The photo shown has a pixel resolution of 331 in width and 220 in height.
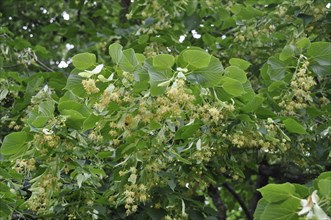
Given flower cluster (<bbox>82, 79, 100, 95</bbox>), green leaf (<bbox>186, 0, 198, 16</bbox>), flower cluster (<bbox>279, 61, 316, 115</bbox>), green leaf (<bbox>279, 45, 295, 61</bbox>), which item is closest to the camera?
flower cluster (<bbox>82, 79, 100, 95</bbox>)

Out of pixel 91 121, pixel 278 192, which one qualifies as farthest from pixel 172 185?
pixel 278 192

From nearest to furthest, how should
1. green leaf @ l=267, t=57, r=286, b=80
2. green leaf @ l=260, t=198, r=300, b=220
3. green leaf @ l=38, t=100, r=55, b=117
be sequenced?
1. green leaf @ l=260, t=198, r=300, b=220
2. green leaf @ l=38, t=100, r=55, b=117
3. green leaf @ l=267, t=57, r=286, b=80

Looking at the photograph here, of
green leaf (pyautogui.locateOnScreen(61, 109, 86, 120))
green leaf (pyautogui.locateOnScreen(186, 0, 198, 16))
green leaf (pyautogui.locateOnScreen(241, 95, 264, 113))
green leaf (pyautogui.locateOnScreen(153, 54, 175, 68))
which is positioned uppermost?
green leaf (pyautogui.locateOnScreen(153, 54, 175, 68))

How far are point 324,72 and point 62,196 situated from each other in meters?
1.37

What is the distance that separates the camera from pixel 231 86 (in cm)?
281

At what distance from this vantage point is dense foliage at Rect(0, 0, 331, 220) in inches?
104

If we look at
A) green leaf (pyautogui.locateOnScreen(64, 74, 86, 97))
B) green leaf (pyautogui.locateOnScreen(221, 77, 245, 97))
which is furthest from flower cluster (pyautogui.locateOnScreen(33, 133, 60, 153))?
green leaf (pyautogui.locateOnScreen(221, 77, 245, 97))

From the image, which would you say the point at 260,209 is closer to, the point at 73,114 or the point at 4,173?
the point at 73,114

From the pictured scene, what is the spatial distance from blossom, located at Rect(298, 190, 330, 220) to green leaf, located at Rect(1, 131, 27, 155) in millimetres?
1280

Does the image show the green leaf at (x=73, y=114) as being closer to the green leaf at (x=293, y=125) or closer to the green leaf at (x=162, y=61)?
the green leaf at (x=162, y=61)

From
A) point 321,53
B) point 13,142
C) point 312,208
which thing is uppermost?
point 312,208

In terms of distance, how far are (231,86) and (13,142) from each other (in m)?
0.94

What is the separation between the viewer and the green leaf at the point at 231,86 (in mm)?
2803

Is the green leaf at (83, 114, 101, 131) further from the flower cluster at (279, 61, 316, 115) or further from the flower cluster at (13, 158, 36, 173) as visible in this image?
the flower cluster at (279, 61, 316, 115)
